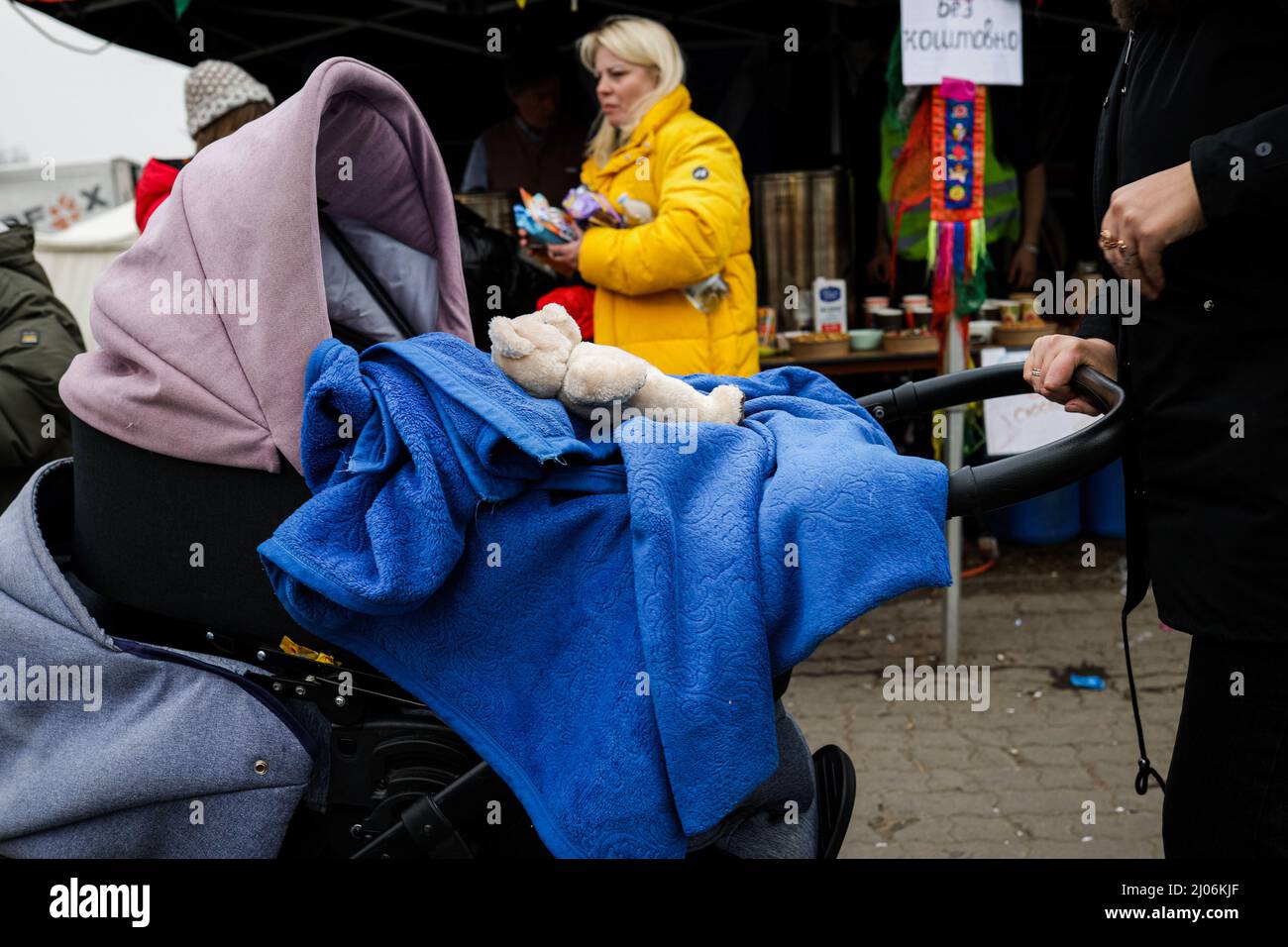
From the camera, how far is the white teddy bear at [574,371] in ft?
5.62

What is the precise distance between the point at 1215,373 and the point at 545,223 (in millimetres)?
2527

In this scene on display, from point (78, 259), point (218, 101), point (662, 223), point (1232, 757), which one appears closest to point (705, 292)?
point (662, 223)

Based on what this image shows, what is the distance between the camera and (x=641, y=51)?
3.76 metres

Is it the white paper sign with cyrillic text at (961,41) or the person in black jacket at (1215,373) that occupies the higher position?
the white paper sign with cyrillic text at (961,41)

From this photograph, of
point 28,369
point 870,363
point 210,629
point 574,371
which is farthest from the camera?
point 870,363

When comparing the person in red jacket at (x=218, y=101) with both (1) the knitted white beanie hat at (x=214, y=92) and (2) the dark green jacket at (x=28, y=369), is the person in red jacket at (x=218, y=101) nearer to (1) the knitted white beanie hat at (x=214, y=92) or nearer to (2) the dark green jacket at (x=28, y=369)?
(1) the knitted white beanie hat at (x=214, y=92)

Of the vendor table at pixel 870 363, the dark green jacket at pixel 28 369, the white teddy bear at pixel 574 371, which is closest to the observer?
the white teddy bear at pixel 574 371

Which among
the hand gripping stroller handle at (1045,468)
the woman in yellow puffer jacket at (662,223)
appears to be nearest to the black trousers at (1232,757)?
the hand gripping stroller handle at (1045,468)

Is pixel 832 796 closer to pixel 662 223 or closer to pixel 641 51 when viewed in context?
pixel 662 223

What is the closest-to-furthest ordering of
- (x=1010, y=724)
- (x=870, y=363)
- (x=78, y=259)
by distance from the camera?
(x=1010, y=724), (x=870, y=363), (x=78, y=259)

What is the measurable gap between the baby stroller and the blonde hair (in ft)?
6.53

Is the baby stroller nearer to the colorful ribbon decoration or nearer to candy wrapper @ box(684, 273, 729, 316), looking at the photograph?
candy wrapper @ box(684, 273, 729, 316)

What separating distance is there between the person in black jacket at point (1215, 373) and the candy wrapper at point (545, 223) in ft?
→ 7.52

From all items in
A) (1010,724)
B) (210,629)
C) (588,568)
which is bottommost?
(1010,724)
